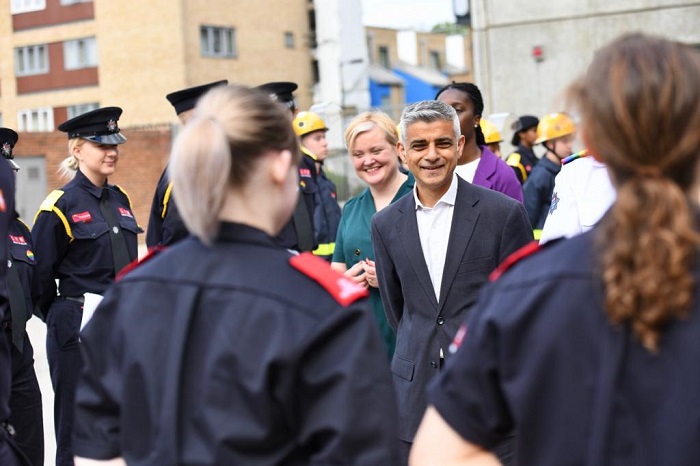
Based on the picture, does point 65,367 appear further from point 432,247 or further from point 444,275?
point 444,275

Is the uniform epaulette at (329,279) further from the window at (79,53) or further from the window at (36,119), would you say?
the window at (36,119)

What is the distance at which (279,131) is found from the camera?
2.43 metres

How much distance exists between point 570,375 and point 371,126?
3892mm

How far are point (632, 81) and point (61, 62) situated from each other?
4884cm

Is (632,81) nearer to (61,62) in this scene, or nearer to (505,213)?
(505,213)

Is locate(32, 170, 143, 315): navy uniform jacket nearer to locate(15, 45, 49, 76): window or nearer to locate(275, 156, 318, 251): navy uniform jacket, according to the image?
locate(275, 156, 318, 251): navy uniform jacket

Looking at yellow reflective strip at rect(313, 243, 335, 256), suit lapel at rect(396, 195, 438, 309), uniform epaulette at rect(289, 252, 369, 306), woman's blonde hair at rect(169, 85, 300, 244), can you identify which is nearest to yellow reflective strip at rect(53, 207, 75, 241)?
yellow reflective strip at rect(313, 243, 335, 256)

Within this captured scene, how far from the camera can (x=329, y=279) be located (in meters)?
2.35

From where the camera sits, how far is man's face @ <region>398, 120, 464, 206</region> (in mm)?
4566

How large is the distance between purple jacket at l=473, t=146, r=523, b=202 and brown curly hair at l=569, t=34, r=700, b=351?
12.1 ft

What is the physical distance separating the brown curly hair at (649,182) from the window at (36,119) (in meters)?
48.6

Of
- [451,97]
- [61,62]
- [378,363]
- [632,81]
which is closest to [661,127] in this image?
[632,81]

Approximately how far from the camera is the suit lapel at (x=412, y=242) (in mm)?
4426

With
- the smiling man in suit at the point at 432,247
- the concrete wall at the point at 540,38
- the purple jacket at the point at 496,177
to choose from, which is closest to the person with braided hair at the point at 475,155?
the purple jacket at the point at 496,177
